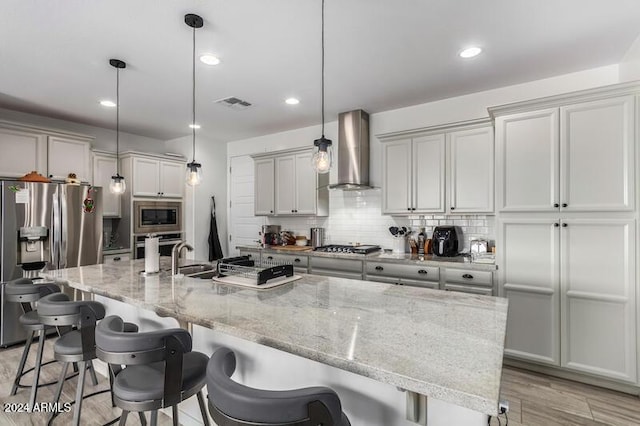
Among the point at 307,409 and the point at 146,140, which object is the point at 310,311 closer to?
the point at 307,409

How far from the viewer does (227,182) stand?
18.9 ft

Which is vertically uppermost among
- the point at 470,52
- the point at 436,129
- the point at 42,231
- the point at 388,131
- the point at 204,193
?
the point at 470,52

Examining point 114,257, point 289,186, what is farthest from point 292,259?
point 114,257

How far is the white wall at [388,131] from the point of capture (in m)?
3.08

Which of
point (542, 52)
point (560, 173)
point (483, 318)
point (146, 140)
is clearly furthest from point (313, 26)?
point (146, 140)

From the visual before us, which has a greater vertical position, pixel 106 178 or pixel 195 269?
pixel 106 178

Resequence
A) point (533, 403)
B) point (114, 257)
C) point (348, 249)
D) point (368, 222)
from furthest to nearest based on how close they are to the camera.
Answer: point (114, 257) < point (368, 222) < point (348, 249) < point (533, 403)

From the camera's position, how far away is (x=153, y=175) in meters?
4.84

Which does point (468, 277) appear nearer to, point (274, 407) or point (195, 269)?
point (195, 269)

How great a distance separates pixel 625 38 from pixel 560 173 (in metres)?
1.05

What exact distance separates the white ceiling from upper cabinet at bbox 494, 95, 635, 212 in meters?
0.49

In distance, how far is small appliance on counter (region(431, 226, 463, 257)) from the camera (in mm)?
3424

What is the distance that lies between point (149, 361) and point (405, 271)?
8.44 feet

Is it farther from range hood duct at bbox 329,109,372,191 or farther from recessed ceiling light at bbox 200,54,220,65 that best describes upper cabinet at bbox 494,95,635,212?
recessed ceiling light at bbox 200,54,220,65
